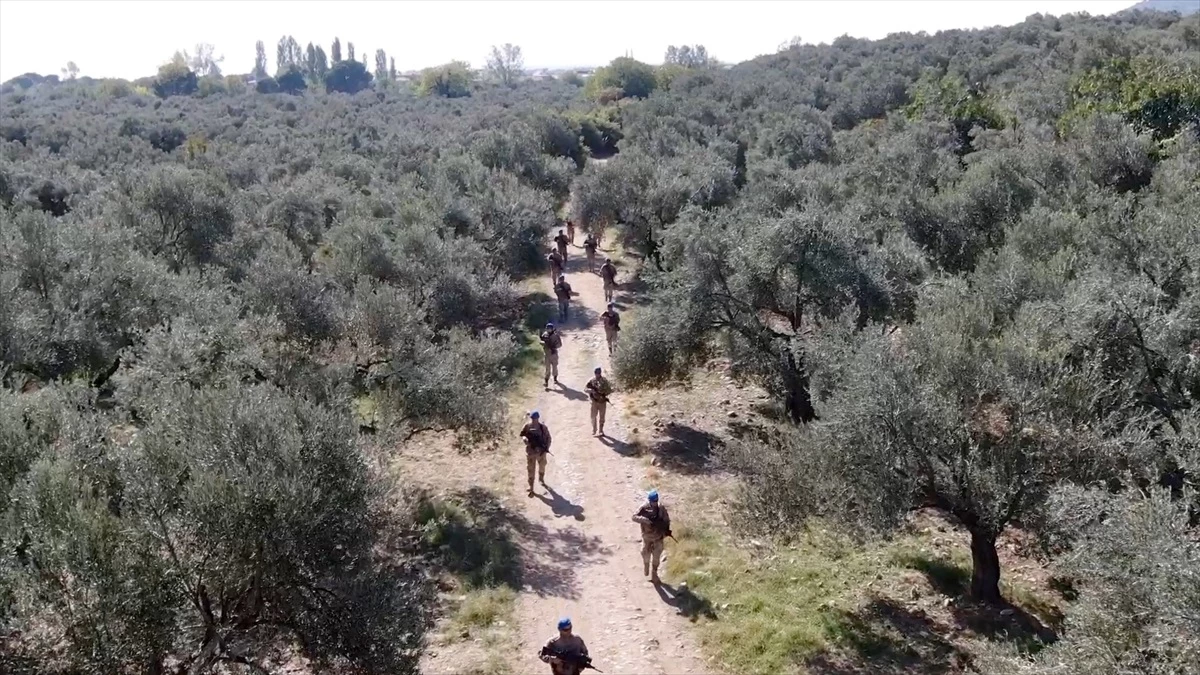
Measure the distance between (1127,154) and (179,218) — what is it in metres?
38.0

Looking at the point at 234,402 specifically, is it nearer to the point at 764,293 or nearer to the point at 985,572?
the point at 985,572

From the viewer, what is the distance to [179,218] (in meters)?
33.0

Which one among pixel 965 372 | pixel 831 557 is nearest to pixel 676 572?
pixel 831 557

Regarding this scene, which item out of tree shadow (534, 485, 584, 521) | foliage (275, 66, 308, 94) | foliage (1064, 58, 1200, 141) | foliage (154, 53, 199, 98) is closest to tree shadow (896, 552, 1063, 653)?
tree shadow (534, 485, 584, 521)

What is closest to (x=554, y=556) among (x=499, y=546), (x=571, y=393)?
(x=499, y=546)

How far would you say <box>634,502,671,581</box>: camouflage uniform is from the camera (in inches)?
588

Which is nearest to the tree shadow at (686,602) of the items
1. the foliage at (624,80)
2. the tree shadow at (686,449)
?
the tree shadow at (686,449)

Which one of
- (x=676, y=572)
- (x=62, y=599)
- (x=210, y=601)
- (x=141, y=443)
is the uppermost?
(x=141, y=443)

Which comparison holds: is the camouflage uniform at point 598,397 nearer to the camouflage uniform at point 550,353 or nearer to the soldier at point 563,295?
the camouflage uniform at point 550,353

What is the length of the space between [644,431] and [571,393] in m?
3.83

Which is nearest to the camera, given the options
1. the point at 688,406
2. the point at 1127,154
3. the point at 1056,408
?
the point at 1056,408

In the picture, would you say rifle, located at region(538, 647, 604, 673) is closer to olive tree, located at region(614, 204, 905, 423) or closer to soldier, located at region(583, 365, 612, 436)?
olive tree, located at region(614, 204, 905, 423)

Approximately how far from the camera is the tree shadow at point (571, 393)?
25.3 metres

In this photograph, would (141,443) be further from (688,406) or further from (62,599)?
(688,406)
